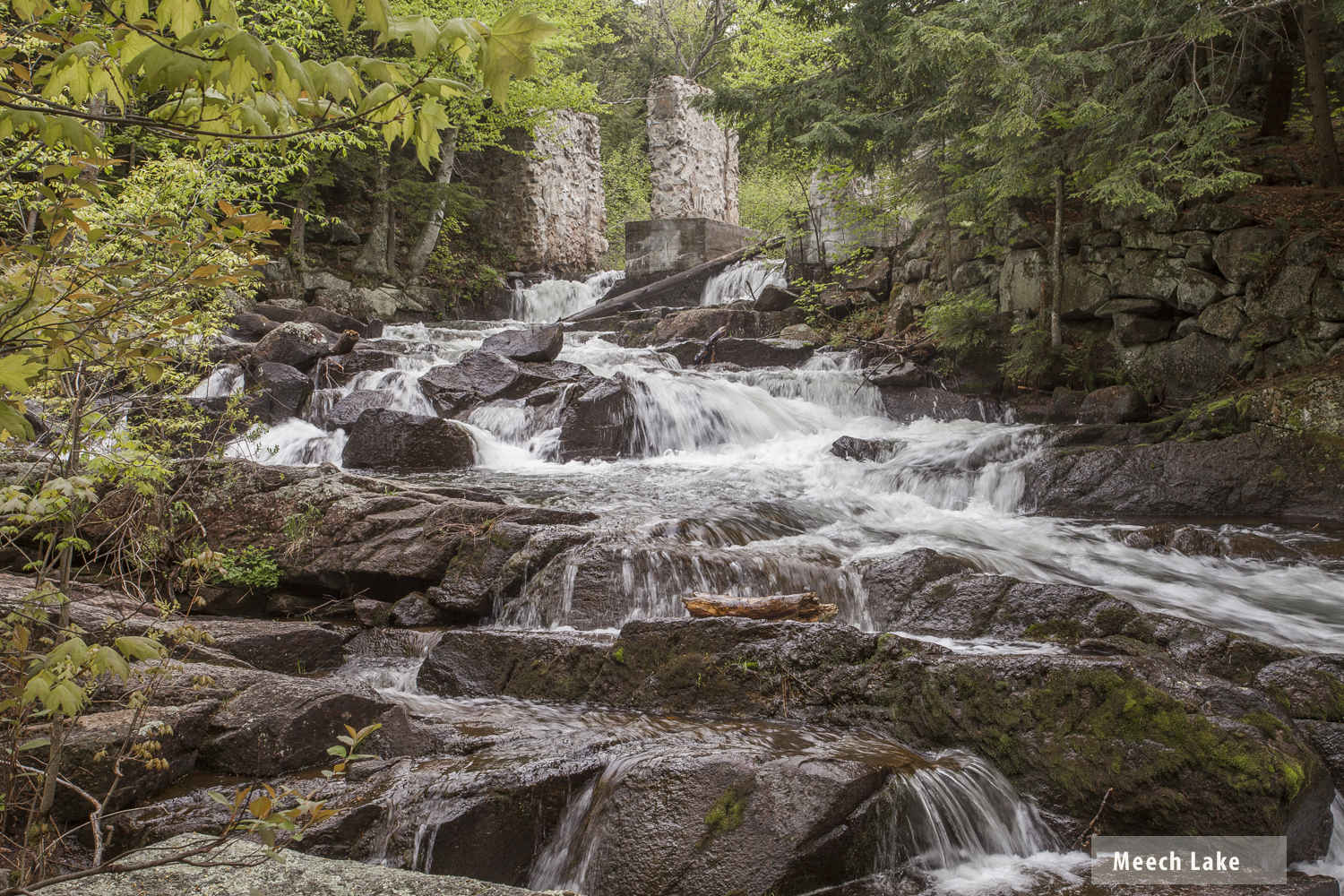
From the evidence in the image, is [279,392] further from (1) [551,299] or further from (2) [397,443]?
(1) [551,299]

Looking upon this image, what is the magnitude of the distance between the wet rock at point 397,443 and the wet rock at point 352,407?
0.45 meters

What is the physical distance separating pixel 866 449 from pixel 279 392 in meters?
8.46

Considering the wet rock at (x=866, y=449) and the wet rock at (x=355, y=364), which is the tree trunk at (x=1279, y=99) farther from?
the wet rock at (x=355, y=364)

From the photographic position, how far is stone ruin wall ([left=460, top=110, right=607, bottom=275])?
73.1 feet

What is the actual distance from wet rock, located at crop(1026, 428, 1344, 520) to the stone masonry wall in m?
1.51

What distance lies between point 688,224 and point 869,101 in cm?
883

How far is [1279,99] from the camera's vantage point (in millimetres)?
10523

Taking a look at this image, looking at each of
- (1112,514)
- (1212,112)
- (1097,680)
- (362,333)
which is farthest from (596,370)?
(1097,680)

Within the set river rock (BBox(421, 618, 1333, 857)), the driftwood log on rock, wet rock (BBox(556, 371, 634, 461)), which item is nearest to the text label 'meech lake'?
river rock (BBox(421, 618, 1333, 857))

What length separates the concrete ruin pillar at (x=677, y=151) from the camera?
2102 centimetres

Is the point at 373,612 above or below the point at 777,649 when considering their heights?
below

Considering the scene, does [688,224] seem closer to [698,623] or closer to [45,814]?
[698,623]

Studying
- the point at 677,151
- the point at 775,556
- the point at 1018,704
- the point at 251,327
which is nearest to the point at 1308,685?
the point at 1018,704

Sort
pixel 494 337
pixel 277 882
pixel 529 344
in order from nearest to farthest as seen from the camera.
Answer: pixel 277 882
pixel 529 344
pixel 494 337
